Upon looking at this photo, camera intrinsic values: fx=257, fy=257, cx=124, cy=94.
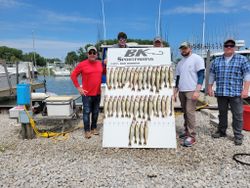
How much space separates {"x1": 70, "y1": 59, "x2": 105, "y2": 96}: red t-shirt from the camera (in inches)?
222

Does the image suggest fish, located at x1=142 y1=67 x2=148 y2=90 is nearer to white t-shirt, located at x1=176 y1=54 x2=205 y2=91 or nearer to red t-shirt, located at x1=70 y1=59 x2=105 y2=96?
white t-shirt, located at x1=176 y1=54 x2=205 y2=91

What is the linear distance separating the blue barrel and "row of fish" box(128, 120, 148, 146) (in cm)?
261

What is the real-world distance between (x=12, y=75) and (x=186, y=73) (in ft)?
52.4

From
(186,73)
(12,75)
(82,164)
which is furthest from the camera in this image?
(12,75)

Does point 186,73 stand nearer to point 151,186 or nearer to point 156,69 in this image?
point 156,69

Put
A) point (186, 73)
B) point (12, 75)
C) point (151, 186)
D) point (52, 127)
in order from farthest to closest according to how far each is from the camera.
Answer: point (12, 75), point (52, 127), point (186, 73), point (151, 186)

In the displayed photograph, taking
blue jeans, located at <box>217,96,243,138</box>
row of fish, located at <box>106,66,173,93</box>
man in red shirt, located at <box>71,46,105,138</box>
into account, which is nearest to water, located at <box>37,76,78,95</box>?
man in red shirt, located at <box>71,46,105,138</box>

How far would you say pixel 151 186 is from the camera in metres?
3.68

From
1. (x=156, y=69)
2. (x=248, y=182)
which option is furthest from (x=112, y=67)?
(x=248, y=182)

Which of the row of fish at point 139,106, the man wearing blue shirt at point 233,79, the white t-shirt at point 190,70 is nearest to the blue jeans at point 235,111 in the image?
the man wearing blue shirt at point 233,79

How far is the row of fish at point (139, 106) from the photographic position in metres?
5.19

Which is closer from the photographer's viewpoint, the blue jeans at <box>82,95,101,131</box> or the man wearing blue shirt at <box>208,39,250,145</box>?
the man wearing blue shirt at <box>208,39,250,145</box>

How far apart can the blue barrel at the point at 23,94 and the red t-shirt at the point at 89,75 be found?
120 cm

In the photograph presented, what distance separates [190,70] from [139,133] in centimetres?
161
